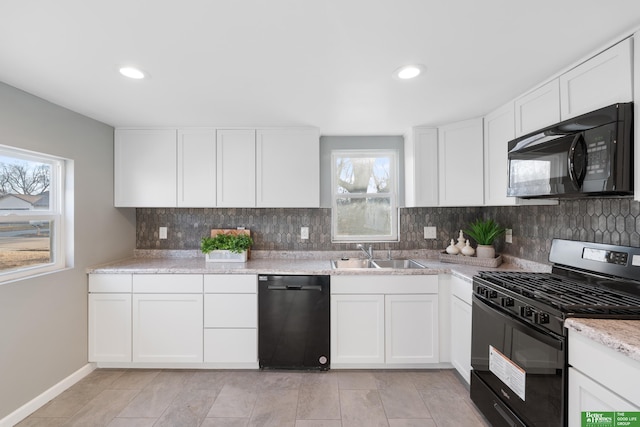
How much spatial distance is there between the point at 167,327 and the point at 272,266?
0.99m

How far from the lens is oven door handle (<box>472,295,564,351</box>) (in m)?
1.33

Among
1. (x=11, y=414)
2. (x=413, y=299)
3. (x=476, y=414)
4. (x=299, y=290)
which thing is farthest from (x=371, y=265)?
(x=11, y=414)

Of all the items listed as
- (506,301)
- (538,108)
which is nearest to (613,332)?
(506,301)

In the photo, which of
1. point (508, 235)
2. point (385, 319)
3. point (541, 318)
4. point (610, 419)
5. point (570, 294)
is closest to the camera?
point (610, 419)

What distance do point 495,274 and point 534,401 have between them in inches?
29.7

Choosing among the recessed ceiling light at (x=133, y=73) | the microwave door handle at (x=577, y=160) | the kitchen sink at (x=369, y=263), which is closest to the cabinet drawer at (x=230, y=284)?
the kitchen sink at (x=369, y=263)

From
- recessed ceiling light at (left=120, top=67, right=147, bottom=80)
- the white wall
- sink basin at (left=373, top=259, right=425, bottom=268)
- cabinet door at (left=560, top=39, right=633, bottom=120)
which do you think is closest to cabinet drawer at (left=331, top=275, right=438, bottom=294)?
sink basin at (left=373, top=259, right=425, bottom=268)

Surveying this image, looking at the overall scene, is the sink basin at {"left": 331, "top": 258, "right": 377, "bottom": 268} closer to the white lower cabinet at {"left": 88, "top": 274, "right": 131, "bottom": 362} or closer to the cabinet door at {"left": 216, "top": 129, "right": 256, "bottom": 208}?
the cabinet door at {"left": 216, "top": 129, "right": 256, "bottom": 208}

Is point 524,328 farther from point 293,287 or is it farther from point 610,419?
point 293,287

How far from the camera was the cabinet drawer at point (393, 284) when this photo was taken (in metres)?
2.46

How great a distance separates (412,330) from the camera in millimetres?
2469

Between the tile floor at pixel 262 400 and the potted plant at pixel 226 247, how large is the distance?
0.96m

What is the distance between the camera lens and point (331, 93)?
2023mm

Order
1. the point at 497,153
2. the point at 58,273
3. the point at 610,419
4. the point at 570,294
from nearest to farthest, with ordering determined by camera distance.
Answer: the point at 610,419, the point at 570,294, the point at 58,273, the point at 497,153
